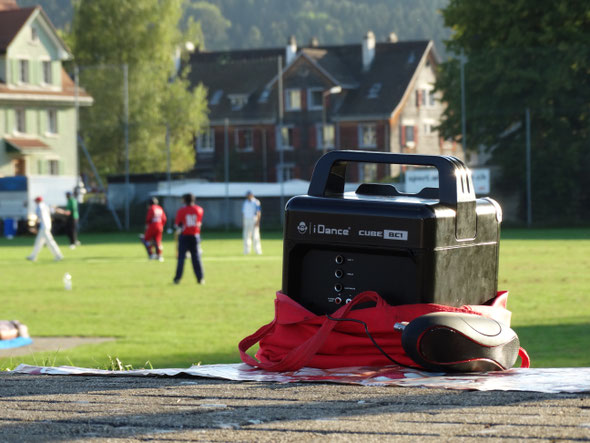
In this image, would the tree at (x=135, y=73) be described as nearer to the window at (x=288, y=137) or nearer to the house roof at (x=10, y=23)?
the house roof at (x=10, y=23)

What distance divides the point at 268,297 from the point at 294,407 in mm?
15943

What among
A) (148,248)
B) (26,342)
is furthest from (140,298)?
(148,248)

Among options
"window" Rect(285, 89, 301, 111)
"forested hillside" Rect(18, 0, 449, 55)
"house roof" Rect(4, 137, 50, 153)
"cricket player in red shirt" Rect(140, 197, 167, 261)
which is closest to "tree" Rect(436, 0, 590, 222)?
"window" Rect(285, 89, 301, 111)

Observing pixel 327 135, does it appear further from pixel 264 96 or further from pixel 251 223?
pixel 251 223

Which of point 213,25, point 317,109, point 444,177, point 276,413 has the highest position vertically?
point 213,25

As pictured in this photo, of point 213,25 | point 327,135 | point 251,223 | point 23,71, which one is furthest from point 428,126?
point 213,25

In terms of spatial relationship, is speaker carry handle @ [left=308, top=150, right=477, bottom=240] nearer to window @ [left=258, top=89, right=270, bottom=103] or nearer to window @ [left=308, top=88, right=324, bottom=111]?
window @ [left=308, top=88, right=324, bottom=111]

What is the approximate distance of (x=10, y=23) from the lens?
202 feet

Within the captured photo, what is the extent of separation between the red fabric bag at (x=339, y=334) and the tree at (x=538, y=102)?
141 feet

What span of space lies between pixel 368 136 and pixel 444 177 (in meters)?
60.2

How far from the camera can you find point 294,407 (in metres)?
3.95

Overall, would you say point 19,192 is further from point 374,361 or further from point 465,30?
point 374,361

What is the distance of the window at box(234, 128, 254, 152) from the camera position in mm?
63312

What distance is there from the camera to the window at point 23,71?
202 ft
